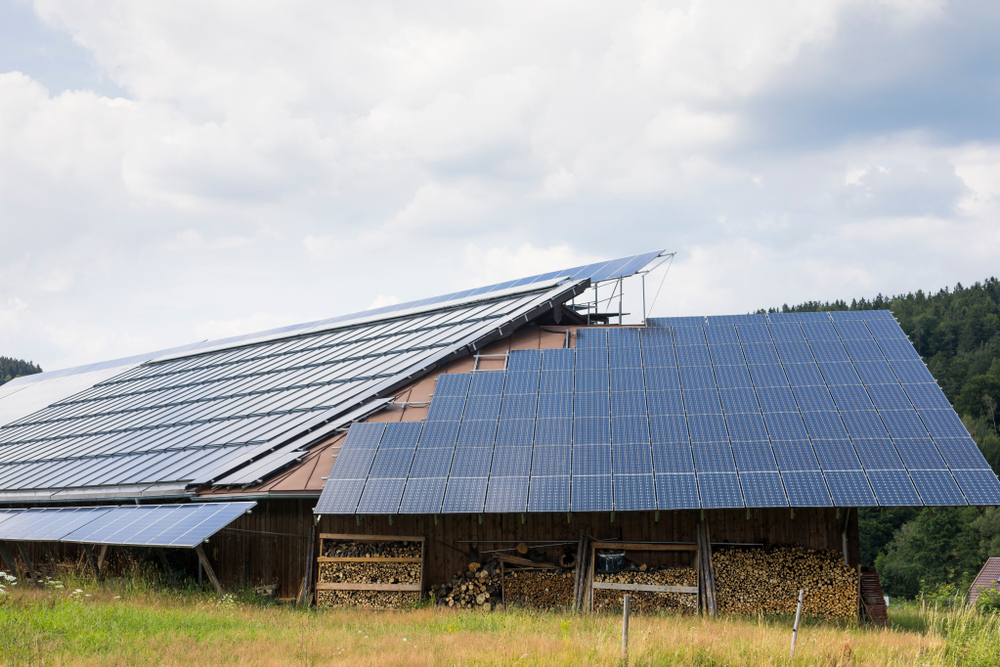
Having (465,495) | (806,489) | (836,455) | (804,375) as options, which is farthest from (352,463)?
(804,375)

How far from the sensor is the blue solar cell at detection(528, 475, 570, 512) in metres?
17.4

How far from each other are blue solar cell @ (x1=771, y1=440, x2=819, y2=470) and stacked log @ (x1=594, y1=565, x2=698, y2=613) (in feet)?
10.9

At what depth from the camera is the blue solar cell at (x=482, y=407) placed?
68.5 ft

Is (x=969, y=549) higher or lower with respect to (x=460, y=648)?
lower

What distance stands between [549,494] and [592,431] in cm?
258

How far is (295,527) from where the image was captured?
2042 cm

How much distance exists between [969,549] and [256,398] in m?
71.0

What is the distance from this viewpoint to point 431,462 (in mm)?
19281

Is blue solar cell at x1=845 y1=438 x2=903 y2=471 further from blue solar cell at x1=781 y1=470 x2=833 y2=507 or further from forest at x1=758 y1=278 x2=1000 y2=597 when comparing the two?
forest at x1=758 y1=278 x2=1000 y2=597

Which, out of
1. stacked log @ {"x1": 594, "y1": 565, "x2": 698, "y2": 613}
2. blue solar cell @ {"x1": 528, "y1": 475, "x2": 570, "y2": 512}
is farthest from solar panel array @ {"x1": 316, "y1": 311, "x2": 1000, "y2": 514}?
stacked log @ {"x1": 594, "y1": 565, "x2": 698, "y2": 613}

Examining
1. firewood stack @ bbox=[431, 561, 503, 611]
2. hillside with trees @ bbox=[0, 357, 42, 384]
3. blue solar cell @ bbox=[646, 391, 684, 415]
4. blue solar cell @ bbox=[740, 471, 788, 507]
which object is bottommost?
firewood stack @ bbox=[431, 561, 503, 611]

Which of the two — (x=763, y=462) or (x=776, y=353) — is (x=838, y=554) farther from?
(x=776, y=353)

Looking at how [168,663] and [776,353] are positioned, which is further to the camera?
[776,353]

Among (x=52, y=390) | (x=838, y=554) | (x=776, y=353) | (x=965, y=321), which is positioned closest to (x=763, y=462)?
(x=838, y=554)
